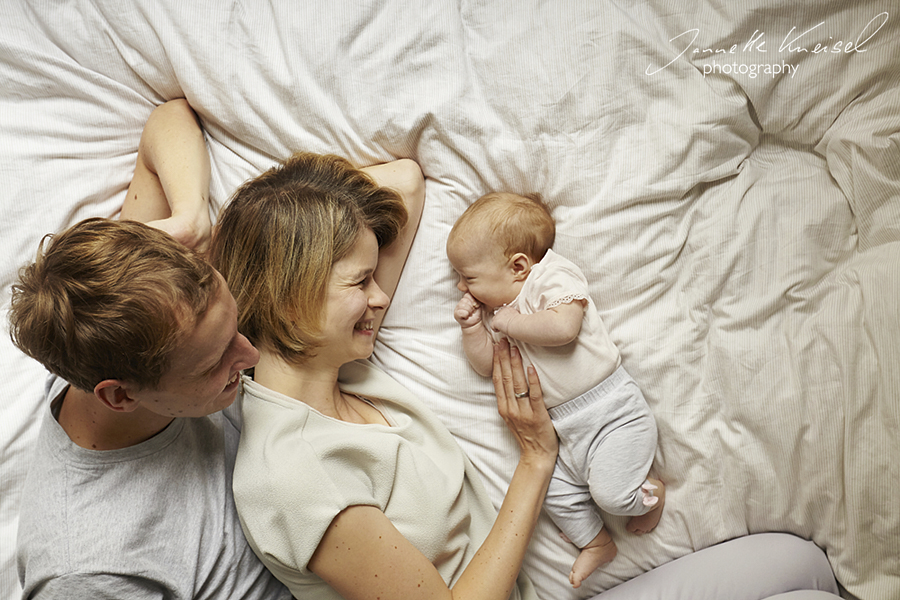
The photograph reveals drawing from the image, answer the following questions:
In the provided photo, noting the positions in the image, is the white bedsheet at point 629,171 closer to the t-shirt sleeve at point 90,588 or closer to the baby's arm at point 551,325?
the baby's arm at point 551,325

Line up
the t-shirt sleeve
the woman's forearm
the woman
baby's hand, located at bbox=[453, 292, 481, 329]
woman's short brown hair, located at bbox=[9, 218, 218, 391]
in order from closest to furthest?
woman's short brown hair, located at bbox=[9, 218, 218, 391] < the t-shirt sleeve < the woman < the woman's forearm < baby's hand, located at bbox=[453, 292, 481, 329]

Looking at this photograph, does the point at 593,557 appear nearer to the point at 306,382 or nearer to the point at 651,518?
the point at 651,518

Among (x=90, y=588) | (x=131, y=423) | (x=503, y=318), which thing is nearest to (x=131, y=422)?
(x=131, y=423)

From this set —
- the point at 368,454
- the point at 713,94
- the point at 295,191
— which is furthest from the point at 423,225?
the point at 713,94

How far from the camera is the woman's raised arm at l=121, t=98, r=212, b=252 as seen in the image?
56.7 inches

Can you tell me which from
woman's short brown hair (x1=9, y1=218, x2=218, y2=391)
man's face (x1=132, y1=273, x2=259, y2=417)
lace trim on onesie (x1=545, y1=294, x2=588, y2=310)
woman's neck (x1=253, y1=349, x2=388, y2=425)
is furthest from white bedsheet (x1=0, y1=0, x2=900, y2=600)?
woman's short brown hair (x1=9, y1=218, x2=218, y2=391)

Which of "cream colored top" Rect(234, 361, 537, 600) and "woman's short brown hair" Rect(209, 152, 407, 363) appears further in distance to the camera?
"woman's short brown hair" Rect(209, 152, 407, 363)

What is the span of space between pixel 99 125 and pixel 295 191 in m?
0.69

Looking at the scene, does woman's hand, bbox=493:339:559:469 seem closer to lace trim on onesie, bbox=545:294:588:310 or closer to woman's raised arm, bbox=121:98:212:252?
lace trim on onesie, bbox=545:294:588:310

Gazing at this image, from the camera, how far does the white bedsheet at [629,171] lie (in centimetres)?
127

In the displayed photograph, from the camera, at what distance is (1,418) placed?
4.62 ft

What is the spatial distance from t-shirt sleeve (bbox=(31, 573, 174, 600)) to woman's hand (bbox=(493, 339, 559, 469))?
0.78m

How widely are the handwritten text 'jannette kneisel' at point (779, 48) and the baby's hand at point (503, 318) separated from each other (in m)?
0.60

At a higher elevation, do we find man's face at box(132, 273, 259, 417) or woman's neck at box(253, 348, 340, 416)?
man's face at box(132, 273, 259, 417)
